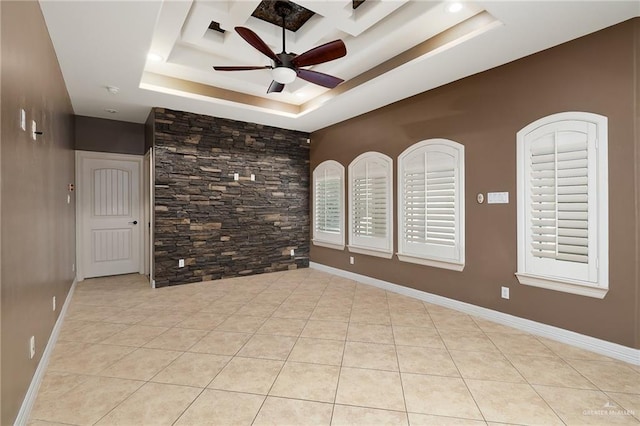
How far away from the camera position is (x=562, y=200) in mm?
2977

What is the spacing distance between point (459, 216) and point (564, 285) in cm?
125

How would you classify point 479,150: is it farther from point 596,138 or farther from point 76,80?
point 76,80

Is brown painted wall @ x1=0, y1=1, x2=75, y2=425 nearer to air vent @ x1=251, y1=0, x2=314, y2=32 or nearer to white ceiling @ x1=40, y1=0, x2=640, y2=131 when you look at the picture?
white ceiling @ x1=40, y1=0, x2=640, y2=131

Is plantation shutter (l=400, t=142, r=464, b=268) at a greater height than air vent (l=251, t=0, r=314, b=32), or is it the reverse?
air vent (l=251, t=0, r=314, b=32)

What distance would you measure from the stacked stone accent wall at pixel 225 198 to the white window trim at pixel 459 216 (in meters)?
2.45

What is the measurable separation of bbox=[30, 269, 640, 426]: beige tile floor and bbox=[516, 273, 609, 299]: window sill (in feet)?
1.67

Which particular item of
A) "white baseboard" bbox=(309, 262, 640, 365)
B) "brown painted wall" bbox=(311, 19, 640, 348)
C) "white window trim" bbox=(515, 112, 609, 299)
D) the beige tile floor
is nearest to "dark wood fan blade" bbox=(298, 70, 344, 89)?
"brown painted wall" bbox=(311, 19, 640, 348)

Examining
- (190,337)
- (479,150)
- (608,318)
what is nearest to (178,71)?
(190,337)

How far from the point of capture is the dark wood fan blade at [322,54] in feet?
9.04

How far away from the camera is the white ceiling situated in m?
2.60

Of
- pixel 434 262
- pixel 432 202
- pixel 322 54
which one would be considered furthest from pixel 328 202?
pixel 322 54

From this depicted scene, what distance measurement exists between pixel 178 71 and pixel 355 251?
3780mm

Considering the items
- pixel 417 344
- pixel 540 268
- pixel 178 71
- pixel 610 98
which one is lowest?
pixel 417 344

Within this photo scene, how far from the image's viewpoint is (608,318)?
272 cm
